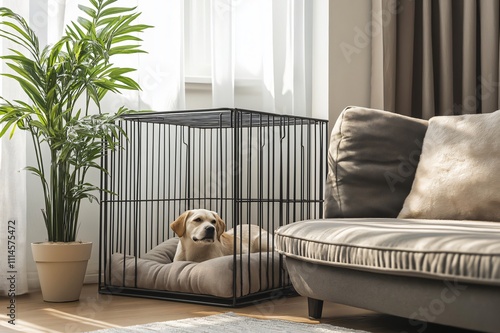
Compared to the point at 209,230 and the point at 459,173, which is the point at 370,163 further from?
the point at 209,230

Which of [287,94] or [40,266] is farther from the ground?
[287,94]

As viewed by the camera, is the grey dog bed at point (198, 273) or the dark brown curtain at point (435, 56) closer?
the grey dog bed at point (198, 273)

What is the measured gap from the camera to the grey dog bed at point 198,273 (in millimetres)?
2848

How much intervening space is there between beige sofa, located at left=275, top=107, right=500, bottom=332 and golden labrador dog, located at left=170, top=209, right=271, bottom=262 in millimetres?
465

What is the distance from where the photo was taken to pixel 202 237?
3.03m

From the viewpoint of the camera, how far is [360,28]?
12.2ft

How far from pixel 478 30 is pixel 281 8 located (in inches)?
40.8

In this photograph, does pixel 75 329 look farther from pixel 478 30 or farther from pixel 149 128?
pixel 478 30

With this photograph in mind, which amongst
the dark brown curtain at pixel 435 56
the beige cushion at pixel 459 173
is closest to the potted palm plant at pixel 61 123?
the beige cushion at pixel 459 173

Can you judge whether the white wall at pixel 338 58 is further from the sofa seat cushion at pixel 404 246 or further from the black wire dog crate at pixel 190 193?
the sofa seat cushion at pixel 404 246

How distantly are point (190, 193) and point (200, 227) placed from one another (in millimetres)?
758

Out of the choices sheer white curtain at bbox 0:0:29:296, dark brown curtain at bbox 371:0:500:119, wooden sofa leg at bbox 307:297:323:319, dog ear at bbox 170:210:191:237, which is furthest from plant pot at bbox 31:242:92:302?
dark brown curtain at bbox 371:0:500:119

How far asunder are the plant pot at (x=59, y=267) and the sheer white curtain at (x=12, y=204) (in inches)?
7.4

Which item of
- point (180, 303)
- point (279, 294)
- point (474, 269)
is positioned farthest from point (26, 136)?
point (474, 269)
